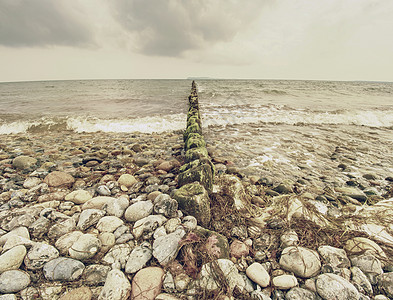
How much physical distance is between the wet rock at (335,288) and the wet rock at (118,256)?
181cm

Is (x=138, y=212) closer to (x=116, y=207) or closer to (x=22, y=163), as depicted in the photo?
(x=116, y=207)

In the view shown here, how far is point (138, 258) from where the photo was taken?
5.49 feet

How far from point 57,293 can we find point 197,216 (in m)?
1.45

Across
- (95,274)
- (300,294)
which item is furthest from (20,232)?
(300,294)

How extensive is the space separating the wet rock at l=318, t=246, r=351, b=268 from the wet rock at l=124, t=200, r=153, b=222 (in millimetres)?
2034

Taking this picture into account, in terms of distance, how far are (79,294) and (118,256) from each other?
382mm

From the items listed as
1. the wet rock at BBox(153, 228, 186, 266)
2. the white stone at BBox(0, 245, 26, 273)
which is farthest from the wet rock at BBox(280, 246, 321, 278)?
the white stone at BBox(0, 245, 26, 273)

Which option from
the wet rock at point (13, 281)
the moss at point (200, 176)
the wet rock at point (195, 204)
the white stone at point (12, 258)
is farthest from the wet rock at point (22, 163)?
the wet rock at point (195, 204)

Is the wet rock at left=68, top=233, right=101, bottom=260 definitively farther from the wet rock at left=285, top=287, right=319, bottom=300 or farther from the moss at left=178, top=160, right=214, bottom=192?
the wet rock at left=285, top=287, right=319, bottom=300

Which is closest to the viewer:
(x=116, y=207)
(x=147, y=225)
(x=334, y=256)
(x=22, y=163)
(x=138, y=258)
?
(x=138, y=258)

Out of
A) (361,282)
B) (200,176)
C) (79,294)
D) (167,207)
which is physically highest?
(200,176)

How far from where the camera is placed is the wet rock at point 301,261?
163 cm

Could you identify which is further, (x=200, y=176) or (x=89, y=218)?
(x=200, y=176)

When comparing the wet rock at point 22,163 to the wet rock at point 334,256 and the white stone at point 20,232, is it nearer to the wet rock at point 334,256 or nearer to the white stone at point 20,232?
the white stone at point 20,232
